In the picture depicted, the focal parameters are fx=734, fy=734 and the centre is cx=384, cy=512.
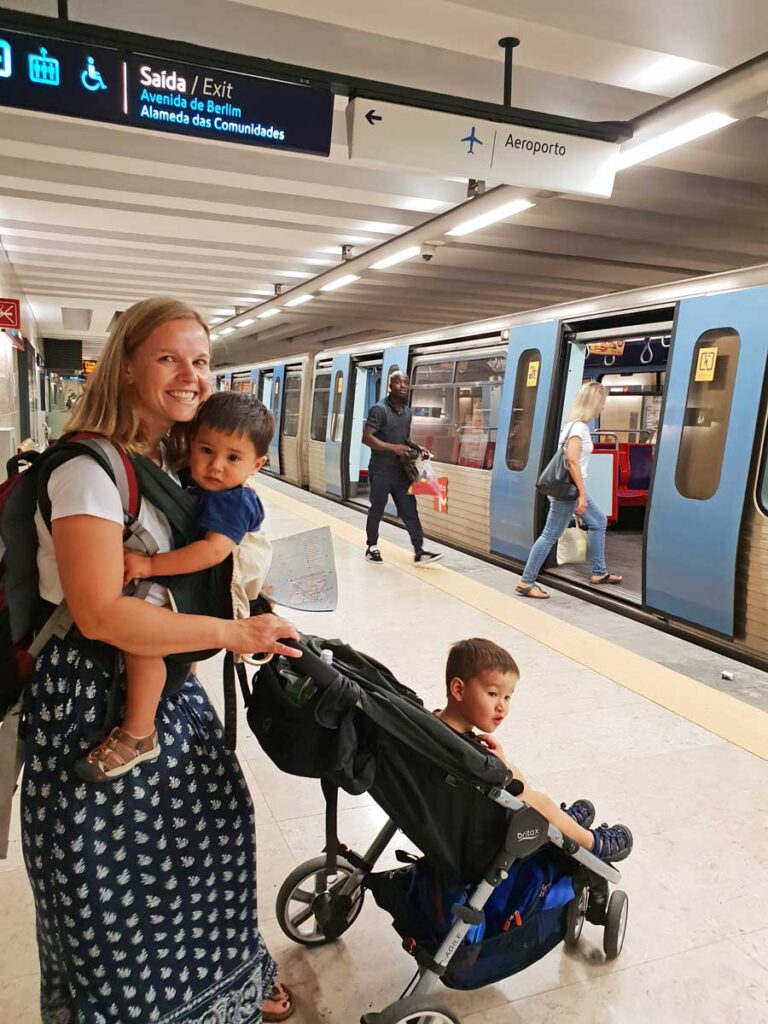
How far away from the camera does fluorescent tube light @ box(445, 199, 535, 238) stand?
5.83 m

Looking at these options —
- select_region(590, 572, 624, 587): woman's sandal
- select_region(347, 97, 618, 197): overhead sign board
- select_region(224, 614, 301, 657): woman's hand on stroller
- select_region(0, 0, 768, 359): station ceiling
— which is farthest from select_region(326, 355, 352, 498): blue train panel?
select_region(224, 614, 301, 657): woman's hand on stroller

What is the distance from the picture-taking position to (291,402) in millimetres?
14000

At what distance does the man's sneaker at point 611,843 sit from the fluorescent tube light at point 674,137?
12.5ft

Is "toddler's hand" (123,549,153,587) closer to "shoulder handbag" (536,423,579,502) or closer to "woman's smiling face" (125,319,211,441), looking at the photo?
"woman's smiling face" (125,319,211,441)

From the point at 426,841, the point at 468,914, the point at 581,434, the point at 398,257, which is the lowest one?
the point at 468,914

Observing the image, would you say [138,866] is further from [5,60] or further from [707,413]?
[707,413]

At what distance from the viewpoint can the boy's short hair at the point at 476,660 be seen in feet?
6.31

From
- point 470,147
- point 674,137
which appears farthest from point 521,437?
point 470,147

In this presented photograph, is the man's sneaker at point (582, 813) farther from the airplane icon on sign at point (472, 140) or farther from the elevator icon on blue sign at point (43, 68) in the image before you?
the elevator icon on blue sign at point (43, 68)

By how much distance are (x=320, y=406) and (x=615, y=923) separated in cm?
1059

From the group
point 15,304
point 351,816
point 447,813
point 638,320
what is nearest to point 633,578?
point 638,320

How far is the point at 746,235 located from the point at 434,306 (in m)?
6.56

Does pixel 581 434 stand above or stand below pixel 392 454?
above

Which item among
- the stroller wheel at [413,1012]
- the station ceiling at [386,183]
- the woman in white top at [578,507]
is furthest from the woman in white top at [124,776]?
the woman in white top at [578,507]
